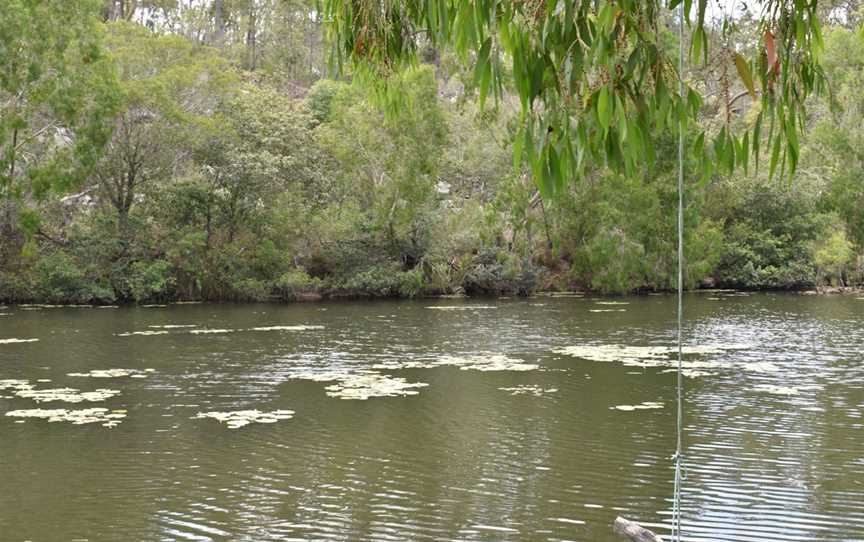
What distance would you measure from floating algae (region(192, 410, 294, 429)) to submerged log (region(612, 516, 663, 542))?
5.88 metres

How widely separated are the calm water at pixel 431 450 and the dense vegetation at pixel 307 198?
12486mm

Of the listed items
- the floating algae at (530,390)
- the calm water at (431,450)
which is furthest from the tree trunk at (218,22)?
the floating algae at (530,390)

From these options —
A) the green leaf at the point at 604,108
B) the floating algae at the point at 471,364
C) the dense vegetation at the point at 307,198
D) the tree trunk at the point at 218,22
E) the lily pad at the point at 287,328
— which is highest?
the tree trunk at the point at 218,22

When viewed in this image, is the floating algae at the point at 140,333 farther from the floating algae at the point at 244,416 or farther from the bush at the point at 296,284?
the bush at the point at 296,284

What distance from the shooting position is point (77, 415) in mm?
12812

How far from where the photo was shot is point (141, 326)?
2516 cm

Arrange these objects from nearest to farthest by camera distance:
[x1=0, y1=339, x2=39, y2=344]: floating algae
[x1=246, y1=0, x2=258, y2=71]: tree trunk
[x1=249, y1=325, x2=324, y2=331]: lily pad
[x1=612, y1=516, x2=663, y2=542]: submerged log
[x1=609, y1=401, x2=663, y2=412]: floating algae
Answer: [x1=612, y1=516, x2=663, y2=542]: submerged log
[x1=609, y1=401, x2=663, y2=412]: floating algae
[x1=0, y1=339, x2=39, y2=344]: floating algae
[x1=249, y1=325, x2=324, y2=331]: lily pad
[x1=246, y1=0, x2=258, y2=71]: tree trunk

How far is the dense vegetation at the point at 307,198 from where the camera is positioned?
102 ft

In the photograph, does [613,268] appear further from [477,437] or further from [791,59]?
[791,59]

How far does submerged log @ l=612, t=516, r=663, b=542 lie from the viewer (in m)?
7.18

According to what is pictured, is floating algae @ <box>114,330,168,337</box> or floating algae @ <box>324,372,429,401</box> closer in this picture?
floating algae @ <box>324,372,429,401</box>

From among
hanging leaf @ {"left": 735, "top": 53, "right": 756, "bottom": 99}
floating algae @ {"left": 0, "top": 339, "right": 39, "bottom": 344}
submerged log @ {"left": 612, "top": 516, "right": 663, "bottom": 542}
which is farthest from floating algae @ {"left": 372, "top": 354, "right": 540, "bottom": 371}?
hanging leaf @ {"left": 735, "top": 53, "right": 756, "bottom": 99}

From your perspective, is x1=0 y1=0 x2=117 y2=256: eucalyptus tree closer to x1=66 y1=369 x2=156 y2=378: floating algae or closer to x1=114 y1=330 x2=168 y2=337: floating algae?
x1=114 y1=330 x2=168 y2=337: floating algae

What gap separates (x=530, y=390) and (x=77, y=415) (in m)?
6.38
